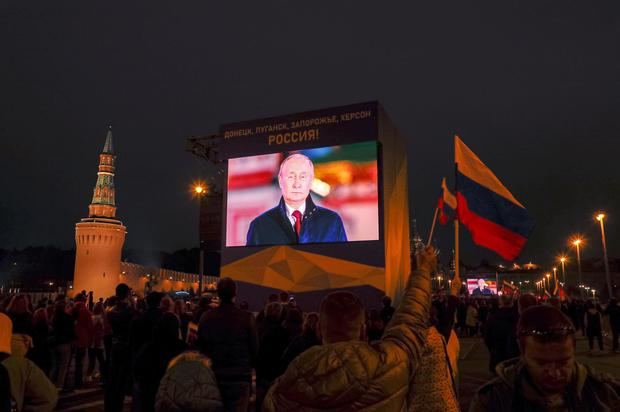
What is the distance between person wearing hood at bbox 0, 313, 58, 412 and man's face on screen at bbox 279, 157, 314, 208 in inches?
711

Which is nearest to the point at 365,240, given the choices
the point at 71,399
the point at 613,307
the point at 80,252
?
the point at 613,307

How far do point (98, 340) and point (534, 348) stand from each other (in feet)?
34.3

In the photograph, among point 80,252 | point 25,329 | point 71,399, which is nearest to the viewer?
point 25,329

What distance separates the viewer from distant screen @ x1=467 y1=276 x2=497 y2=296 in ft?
174

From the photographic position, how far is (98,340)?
1046cm

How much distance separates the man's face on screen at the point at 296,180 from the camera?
21312 millimetres

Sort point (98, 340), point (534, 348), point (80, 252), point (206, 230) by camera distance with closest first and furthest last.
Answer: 1. point (534, 348)
2. point (98, 340)
3. point (206, 230)
4. point (80, 252)

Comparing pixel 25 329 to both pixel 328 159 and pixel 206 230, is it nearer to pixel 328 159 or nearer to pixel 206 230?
pixel 328 159

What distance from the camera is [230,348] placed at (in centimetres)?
467

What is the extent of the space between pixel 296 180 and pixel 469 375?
12444 mm

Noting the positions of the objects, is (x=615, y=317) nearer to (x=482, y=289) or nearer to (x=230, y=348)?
(x=230, y=348)

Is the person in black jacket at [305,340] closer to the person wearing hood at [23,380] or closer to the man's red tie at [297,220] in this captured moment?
the person wearing hood at [23,380]

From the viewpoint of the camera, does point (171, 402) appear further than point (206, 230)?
No

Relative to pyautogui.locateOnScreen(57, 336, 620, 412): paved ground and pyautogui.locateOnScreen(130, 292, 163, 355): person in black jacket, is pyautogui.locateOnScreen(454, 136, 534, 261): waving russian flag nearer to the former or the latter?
pyautogui.locateOnScreen(57, 336, 620, 412): paved ground
